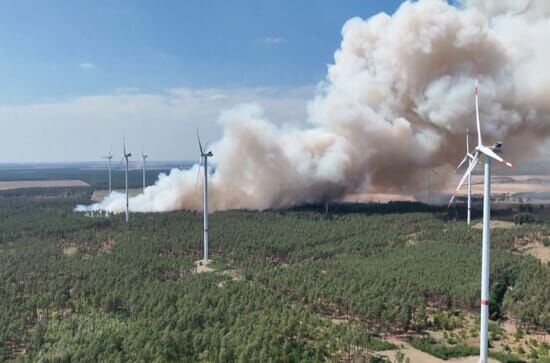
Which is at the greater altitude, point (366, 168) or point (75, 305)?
point (366, 168)

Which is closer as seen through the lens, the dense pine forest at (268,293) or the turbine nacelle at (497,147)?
the turbine nacelle at (497,147)

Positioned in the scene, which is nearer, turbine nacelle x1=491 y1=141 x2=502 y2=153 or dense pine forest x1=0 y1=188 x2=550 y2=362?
turbine nacelle x1=491 y1=141 x2=502 y2=153

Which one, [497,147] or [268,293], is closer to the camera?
[497,147]

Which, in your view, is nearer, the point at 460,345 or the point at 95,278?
the point at 460,345

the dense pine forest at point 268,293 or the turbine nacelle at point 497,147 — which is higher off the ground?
the turbine nacelle at point 497,147

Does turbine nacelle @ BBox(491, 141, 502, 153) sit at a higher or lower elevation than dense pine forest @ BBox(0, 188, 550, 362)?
higher

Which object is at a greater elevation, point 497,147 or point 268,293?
point 497,147

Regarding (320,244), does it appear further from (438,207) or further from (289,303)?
(438,207)

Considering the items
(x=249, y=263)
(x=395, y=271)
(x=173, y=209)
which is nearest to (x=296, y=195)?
(x=173, y=209)
